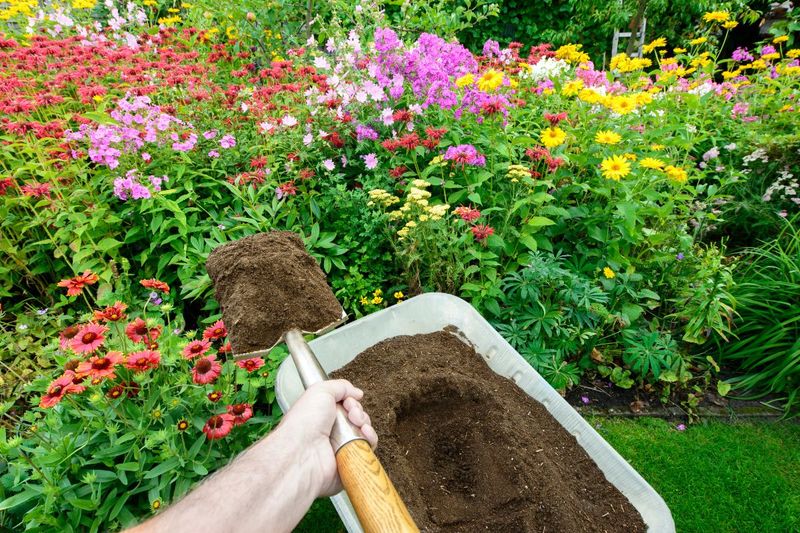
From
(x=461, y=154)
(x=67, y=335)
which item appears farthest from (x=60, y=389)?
(x=461, y=154)

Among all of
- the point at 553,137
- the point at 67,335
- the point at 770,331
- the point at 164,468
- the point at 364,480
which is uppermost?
the point at 553,137

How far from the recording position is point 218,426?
4.29 ft

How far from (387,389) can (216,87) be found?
228 cm

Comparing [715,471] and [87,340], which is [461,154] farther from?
[715,471]

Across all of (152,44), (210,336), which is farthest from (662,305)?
(152,44)

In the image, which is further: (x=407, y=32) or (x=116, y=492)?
(x=407, y=32)

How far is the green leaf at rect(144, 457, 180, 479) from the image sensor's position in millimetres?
1289

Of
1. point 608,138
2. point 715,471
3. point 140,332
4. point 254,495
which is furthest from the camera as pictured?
point 608,138

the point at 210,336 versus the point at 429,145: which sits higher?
the point at 429,145

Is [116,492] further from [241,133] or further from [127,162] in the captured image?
[241,133]

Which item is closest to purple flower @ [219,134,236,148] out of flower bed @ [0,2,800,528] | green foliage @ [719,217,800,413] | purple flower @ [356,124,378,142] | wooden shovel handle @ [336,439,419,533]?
flower bed @ [0,2,800,528]

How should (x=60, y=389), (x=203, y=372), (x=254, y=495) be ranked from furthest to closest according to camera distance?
(x=203, y=372) → (x=60, y=389) → (x=254, y=495)

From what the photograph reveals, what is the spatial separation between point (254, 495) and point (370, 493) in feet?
0.73

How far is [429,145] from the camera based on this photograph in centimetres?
210
